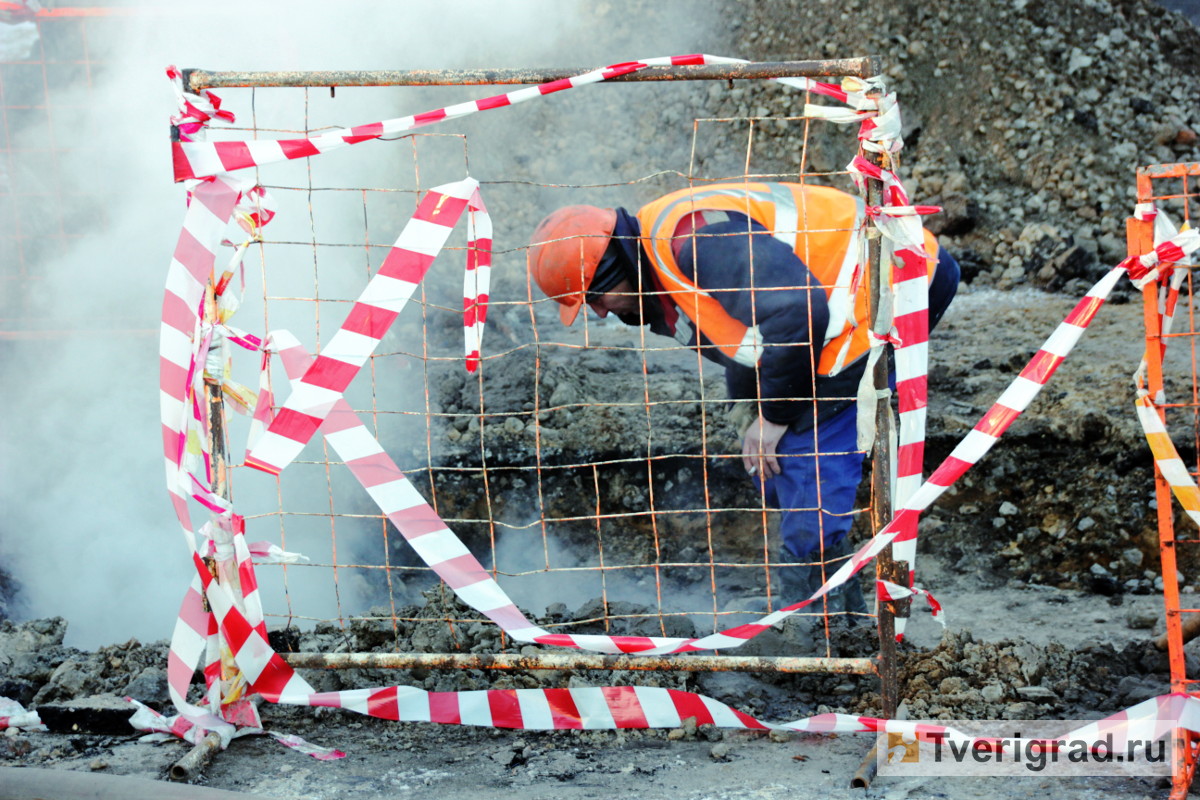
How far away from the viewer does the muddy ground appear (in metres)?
3.49

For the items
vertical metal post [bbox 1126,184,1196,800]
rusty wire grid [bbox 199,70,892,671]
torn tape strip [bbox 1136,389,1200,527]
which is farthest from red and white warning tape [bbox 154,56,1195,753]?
rusty wire grid [bbox 199,70,892,671]

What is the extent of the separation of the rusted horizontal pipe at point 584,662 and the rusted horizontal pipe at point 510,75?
1866 millimetres

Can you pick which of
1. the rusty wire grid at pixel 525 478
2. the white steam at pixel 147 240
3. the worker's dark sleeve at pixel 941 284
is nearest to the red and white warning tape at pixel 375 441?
the rusty wire grid at pixel 525 478

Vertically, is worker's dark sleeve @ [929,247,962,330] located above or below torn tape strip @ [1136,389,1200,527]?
above

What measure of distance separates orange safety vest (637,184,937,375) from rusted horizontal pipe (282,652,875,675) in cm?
117

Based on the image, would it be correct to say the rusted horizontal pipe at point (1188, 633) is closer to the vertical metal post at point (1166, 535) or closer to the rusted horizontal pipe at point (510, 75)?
the vertical metal post at point (1166, 535)

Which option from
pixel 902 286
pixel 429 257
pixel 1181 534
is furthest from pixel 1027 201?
pixel 429 257

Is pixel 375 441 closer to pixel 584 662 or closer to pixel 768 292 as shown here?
pixel 584 662

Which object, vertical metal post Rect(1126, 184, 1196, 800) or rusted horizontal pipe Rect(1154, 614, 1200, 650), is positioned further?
rusted horizontal pipe Rect(1154, 614, 1200, 650)

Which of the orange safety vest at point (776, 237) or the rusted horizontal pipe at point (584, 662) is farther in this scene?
the orange safety vest at point (776, 237)

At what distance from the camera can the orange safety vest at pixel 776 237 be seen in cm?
412

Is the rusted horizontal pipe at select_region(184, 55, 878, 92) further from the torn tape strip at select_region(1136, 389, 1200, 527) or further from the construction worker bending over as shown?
the torn tape strip at select_region(1136, 389, 1200, 527)

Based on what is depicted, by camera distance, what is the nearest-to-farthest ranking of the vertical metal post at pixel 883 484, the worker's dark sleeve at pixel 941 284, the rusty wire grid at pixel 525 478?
the vertical metal post at pixel 883 484, the worker's dark sleeve at pixel 941 284, the rusty wire grid at pixel 525 478

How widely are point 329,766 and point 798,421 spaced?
2268mm
